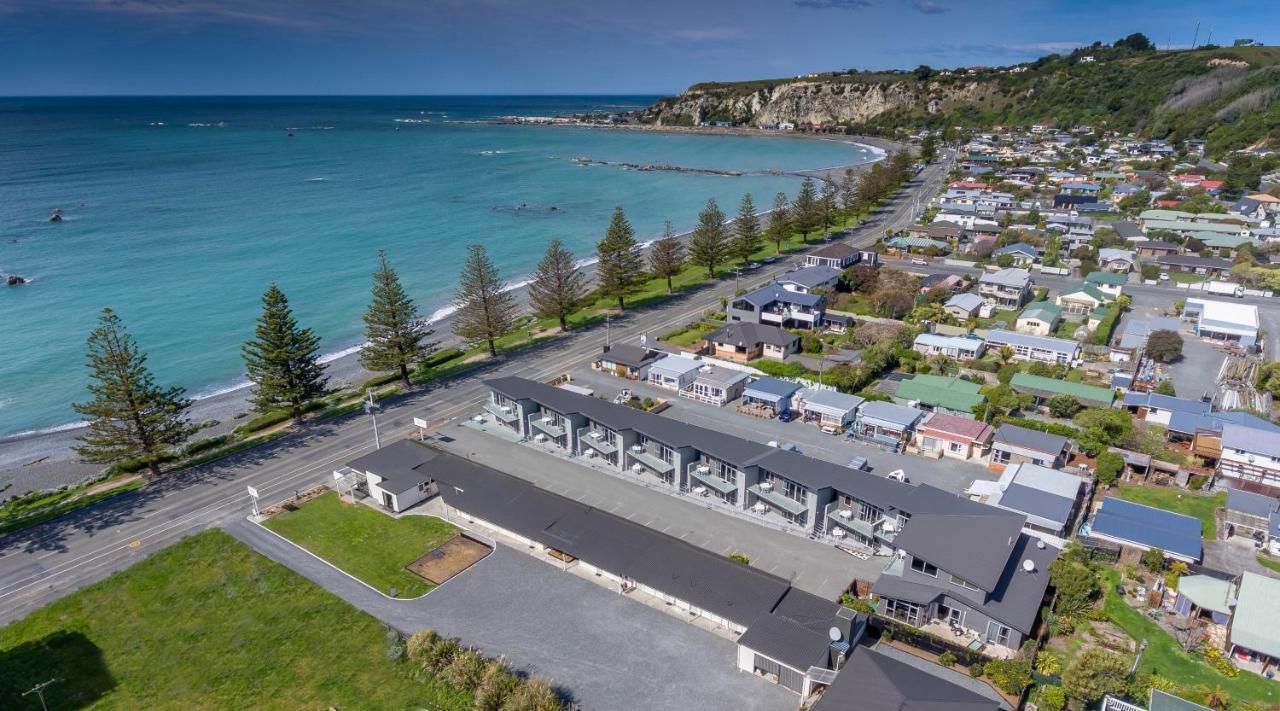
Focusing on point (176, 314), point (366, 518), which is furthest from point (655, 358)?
point (176, 314)

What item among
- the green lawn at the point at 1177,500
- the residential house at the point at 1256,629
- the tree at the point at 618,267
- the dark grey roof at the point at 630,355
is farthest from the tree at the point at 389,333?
the residential house at the point at 1256,629

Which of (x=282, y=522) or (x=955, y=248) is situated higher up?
(x=955, y=248)

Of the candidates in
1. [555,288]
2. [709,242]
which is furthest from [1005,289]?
[555,288]

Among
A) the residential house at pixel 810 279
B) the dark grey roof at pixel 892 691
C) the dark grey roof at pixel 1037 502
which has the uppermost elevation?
the residential house at pixel 810 279

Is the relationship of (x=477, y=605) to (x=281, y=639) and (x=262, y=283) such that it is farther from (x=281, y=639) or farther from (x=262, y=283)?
(x=262, y=283)

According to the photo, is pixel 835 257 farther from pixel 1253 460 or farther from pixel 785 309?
pixel 1253 460

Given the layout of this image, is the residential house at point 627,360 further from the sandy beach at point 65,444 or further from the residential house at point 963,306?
the residential house at point 963,306
